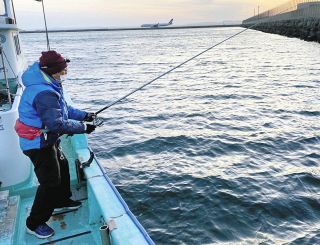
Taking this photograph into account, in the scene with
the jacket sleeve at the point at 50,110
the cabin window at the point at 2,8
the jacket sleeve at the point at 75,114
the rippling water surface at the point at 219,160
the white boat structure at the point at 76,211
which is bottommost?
the rippling water surface at the point at 219,160

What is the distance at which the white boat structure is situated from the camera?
13.5ft

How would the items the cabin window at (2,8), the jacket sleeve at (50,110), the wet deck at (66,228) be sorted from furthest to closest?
the cabin window at (2,8) → the wet deck at (66,228) → the jacket sleeve at (50,110)

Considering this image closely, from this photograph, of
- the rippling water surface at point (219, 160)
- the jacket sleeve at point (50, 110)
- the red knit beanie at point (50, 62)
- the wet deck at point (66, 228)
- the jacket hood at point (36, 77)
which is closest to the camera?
the jacket sleeve at point (50, 110)

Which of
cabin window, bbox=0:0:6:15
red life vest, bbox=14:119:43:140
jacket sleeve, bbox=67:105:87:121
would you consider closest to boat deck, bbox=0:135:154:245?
jacket sleeve, bbox=67:105:87:121

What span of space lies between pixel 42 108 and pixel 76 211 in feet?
6.80

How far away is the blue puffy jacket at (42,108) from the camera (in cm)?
398

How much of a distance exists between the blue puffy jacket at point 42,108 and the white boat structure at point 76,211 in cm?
109

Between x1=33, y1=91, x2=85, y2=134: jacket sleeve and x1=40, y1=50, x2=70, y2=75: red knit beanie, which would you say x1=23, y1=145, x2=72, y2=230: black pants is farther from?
x1=40, y1=50, x2=70, y2=75: red knit beanie

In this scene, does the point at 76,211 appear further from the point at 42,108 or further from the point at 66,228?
the point at 42,108

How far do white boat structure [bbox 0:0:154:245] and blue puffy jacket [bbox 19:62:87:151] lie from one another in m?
1.09

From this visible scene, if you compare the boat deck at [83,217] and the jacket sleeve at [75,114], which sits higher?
the jacket sleeve at [75,114]

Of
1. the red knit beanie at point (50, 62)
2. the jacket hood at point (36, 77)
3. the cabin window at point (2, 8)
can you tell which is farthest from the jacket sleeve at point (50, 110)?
the cabin window at point (2, 8)

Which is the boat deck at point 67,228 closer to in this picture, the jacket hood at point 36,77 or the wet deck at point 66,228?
the wet deck at point 66,228

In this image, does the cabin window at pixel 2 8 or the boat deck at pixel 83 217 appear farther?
the cabin window at pixel 2 8
